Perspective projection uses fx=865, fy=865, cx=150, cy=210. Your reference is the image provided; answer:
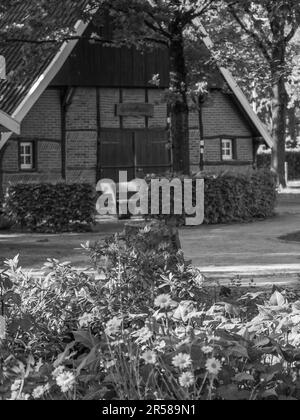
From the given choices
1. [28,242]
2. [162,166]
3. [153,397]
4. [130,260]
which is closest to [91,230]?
[28,242]

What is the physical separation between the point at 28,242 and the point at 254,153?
47.6 ft

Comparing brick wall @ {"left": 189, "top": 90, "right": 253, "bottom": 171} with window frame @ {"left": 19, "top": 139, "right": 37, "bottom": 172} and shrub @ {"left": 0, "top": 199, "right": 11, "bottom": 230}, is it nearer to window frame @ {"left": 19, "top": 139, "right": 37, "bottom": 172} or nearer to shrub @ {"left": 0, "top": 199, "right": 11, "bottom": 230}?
window frame @ {"left": 19, "top": 139, "right": 37, "bottom": 172}

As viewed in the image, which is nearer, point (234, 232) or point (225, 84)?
point (234, 232)

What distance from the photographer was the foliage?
4227 mm

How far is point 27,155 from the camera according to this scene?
26.4m

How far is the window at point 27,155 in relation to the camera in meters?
26.3

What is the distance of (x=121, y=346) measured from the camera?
4746 millimetres

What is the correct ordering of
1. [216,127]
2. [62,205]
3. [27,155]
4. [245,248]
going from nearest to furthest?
[245,248]
[62,205]
[27,155]
[216,127]

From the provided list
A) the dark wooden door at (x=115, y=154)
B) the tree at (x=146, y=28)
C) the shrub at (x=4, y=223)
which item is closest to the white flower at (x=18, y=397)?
the tree at (x=146, y=28)

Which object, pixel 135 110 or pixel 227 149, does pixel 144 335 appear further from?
pixel 227 149

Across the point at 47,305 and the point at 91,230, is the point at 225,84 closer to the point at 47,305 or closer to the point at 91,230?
the point at 91,230

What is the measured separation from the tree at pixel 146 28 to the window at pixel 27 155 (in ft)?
17.0

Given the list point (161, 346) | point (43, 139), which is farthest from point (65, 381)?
point (43, 139)

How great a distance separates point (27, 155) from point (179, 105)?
21.8 ft
